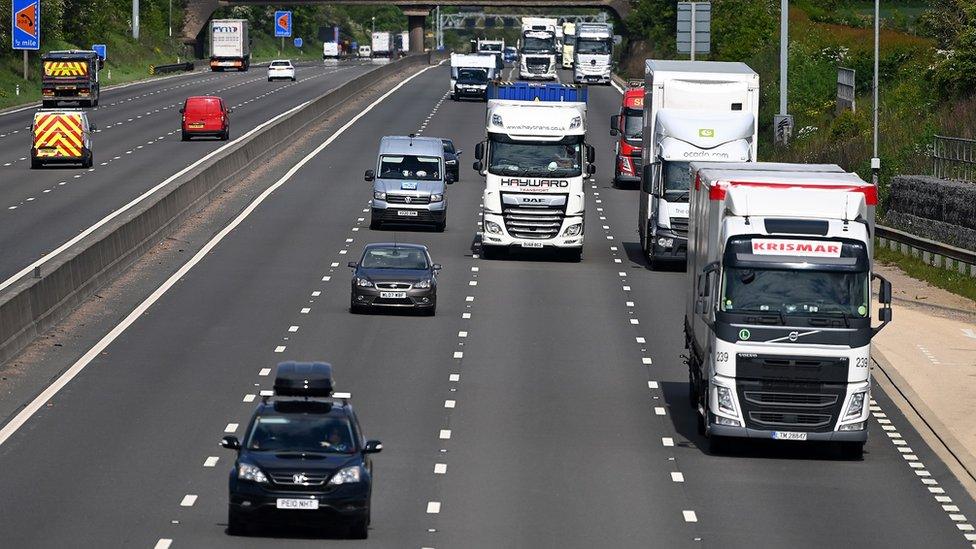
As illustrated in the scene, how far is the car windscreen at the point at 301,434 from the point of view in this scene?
2019 cm

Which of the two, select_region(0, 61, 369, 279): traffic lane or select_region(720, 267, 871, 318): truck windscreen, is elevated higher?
select_region(720, 267, 871, 318): truck windscreen

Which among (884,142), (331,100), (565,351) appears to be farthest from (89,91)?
(565,351)

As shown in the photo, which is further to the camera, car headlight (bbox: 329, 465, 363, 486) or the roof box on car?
the roof box on car

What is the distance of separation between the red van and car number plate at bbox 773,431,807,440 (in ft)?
181

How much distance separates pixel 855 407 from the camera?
25594 mm

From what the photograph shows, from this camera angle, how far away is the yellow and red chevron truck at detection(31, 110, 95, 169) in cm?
6562

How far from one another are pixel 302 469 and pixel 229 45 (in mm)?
135644

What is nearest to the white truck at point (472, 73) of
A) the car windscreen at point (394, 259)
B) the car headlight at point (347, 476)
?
the car windscreen at point (394, 259)

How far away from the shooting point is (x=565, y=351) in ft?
115

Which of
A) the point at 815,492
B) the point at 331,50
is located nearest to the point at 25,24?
the point at 815,492

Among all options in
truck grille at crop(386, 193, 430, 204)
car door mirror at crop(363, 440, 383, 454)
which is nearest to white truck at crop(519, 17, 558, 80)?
truck grille at crop(386, 193, 430, 204)

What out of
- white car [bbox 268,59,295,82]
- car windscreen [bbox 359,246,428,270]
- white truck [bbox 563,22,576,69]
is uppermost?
white truck [bbox 563,22,576,69]

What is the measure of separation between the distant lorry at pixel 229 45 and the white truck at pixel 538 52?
3245 centimetres

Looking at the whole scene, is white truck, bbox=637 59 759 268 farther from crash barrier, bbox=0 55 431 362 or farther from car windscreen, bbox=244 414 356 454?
car windscreen, bbox=244 414 356 454
